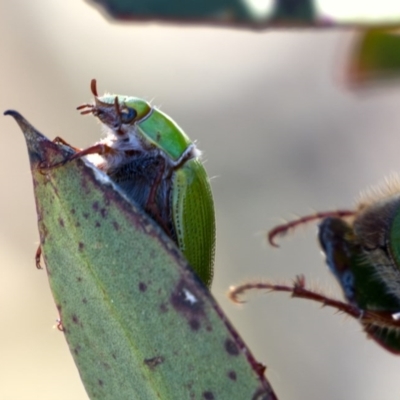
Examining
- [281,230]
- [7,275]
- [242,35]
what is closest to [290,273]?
[7,275]

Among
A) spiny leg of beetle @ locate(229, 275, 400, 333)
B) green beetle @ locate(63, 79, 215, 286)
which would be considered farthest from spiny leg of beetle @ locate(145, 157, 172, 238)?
spiny leg of beetle @ locate(229, 275, 400, 333)

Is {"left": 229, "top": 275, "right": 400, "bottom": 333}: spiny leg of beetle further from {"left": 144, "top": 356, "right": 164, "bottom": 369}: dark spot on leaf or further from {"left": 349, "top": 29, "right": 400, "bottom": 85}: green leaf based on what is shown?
{"left": 144, "top": 356, "right": 164, "bottom": 369}: dark spot on leaf

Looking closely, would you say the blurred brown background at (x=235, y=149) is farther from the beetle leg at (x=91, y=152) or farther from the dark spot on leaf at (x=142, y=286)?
the dark spot on leaf at (x=142, y=286)

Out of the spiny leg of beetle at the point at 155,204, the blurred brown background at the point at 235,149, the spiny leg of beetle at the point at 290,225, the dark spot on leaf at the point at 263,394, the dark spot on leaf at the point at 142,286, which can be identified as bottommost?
the dark spot on leaf at the point at 263,394

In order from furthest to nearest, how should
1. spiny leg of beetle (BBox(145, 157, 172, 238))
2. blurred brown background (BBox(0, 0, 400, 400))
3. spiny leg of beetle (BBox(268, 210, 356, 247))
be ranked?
blurred brown background (BBox(0, 0, 400, 400)), spiny leg of beetle (BBox(268, 210, 356, 247)), spiny leg of beetle (BBox(145, 157, 172, 238))

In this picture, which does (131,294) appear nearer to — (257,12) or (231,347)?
(231,347)

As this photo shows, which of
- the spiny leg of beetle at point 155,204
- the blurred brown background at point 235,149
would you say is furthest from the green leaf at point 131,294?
the blurred brown background at point 235,149

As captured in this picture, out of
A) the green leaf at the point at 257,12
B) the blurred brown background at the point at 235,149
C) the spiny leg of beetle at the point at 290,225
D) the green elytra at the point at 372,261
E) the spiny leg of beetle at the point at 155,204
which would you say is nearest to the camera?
the green leaf at the point at 257,12
